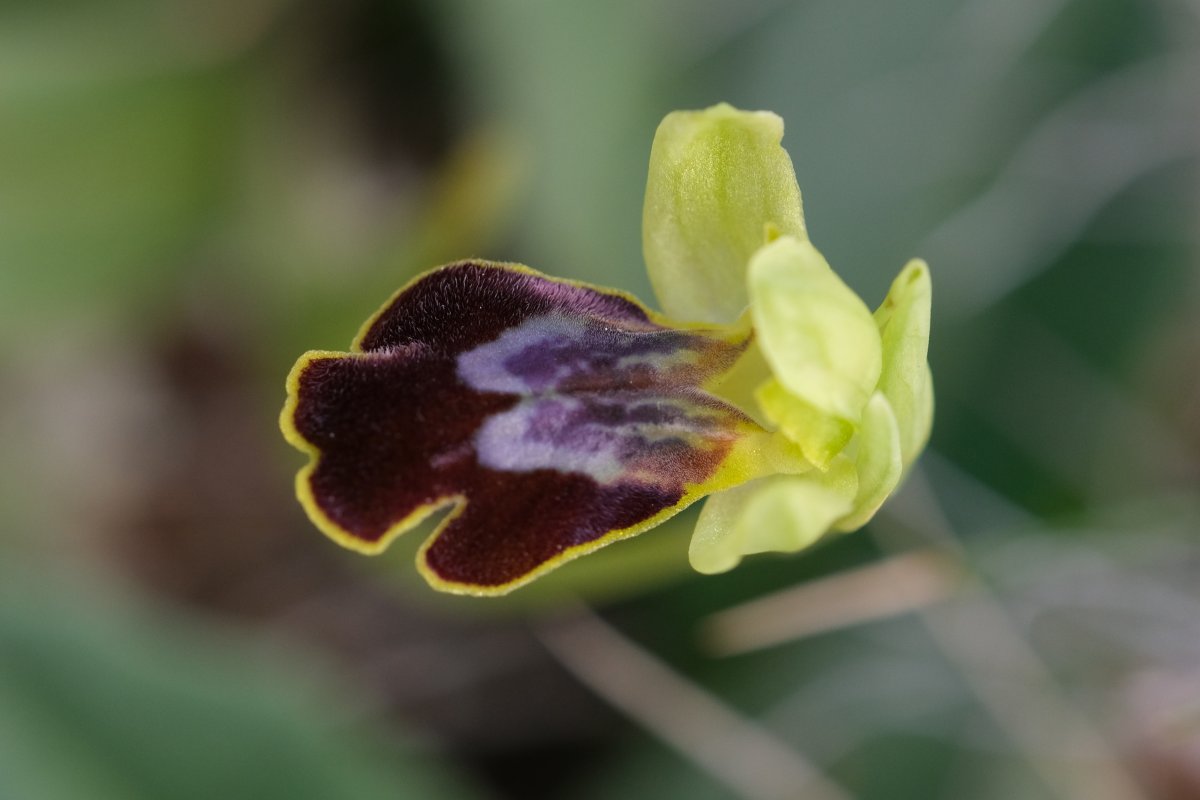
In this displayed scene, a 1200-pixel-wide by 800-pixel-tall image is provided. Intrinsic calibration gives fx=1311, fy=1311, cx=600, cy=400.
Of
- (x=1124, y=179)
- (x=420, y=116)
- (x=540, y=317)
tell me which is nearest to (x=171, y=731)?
(x=540, y=317)

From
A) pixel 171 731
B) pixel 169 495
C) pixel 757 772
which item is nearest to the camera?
pixel 171 731

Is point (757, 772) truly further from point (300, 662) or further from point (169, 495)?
point (169, 495)

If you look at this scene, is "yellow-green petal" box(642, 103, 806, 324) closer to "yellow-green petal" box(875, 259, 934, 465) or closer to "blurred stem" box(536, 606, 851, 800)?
"yellow-green petal" box(875, 259, 934, 465)

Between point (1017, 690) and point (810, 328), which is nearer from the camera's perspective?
point (810, 328)

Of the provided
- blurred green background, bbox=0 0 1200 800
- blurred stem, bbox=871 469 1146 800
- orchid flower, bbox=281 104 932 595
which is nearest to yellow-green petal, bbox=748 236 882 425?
orchid flower, bbox=281 104 932 595

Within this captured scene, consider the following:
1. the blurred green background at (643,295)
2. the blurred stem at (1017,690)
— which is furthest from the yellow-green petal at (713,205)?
the blurred stem at (1017,690)

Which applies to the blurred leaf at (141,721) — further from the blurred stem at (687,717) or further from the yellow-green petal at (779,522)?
the yellow-green petal at (779,522)

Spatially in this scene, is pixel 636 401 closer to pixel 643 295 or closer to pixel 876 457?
pixel 876 457

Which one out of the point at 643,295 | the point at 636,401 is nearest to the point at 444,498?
the point at 636,401
